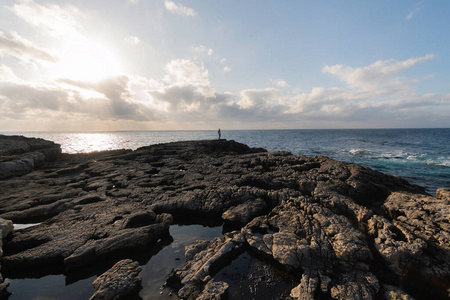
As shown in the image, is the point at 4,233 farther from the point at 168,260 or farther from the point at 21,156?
the point at 21,156

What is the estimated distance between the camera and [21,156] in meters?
26.7

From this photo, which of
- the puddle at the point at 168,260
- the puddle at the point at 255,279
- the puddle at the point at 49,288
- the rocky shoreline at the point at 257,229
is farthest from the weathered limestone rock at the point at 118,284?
the puddle at the point at 255,279

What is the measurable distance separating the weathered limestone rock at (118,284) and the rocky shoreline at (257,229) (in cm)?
4

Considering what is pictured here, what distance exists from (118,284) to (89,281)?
7.34 feet

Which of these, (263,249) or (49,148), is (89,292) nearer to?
(263,249)

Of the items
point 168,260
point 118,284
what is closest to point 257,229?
point 168,260

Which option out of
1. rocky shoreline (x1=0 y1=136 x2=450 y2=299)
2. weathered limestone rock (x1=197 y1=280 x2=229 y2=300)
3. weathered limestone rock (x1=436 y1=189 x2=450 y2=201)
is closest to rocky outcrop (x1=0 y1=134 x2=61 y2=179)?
rocky shoreline (x1=0 y1=136 x2=450 y2=299)

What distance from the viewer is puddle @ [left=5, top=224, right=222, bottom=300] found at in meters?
7.92

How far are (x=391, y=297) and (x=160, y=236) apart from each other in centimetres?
1180

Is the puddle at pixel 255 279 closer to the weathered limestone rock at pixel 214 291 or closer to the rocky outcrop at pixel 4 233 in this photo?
the weathered limestone rock at pixel 214 291

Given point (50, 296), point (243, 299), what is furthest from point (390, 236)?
point (50, 296)

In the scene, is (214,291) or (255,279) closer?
(214,291)

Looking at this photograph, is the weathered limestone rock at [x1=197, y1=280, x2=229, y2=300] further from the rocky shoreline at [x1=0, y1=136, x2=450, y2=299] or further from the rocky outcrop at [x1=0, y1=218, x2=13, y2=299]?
the rocky outcrop at [x1=0, y1=218, x2=13, y2=299]

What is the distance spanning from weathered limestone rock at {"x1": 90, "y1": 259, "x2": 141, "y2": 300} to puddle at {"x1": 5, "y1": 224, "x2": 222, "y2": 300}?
46cm
